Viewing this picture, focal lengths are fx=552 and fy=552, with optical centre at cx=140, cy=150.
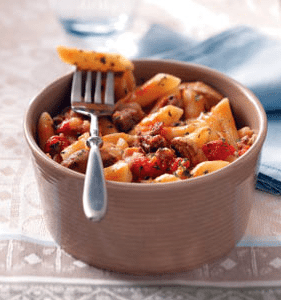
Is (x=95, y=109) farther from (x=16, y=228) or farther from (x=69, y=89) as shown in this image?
(x=16, y=228)

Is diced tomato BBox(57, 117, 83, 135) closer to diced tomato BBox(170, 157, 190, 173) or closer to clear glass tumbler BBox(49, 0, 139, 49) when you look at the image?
diced tomato BBox(170, 157, 190, 173)

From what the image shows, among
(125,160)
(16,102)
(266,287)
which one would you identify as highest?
(125,160)

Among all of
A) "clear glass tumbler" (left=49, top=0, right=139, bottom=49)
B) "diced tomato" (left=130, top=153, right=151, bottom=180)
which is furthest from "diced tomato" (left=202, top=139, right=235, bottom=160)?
"clear glass tumbler" (left=49, top=0, right=139, bottom=49)

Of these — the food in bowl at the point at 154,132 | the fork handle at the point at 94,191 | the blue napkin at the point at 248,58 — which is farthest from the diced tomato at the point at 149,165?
the blue napkin at the point at 248,58

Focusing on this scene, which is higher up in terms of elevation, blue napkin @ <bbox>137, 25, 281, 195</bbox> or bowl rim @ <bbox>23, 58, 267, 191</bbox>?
bowl rim @ <bbox>23, 58, 267, 191</bbox>

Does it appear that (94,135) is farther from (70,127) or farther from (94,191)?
(94,191)

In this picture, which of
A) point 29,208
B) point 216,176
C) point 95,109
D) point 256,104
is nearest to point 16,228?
point 29,208
